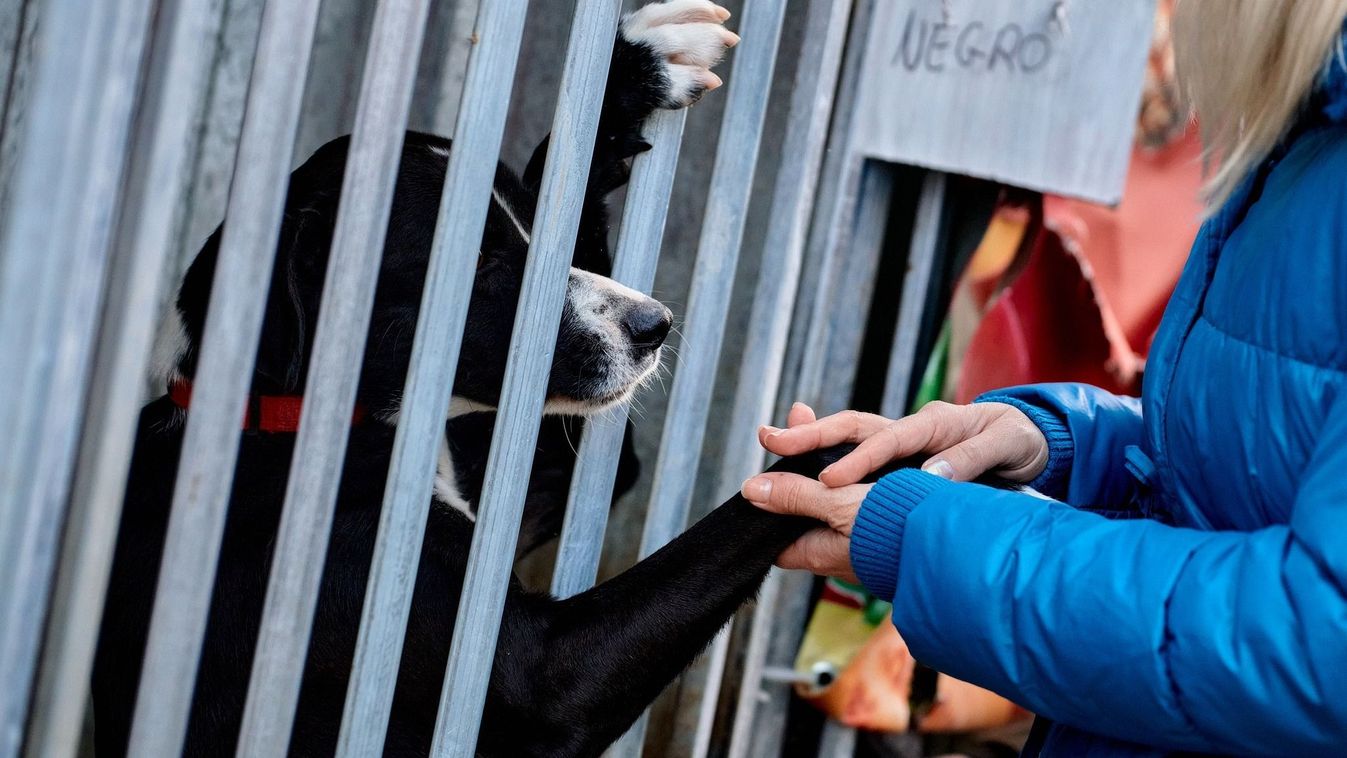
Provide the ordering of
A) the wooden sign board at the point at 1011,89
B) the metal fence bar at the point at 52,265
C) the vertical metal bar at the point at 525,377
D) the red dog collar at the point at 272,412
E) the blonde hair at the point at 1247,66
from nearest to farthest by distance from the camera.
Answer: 1. the metal fence bar at the point at 52,265
2. the blonde hair at the point at 1247,66
3. the vertical metal bar at the point at 525,377
4. the red dog collar at the point at 272,412
5. the wooden sign board at the point at 1011,89

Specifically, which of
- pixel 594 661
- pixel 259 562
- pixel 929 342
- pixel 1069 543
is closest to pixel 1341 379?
pixel 1069 543

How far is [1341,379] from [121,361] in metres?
0.85

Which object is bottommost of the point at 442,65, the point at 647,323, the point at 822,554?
the point at 822,554

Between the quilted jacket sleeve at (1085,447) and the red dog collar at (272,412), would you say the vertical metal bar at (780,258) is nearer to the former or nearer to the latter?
the quilted jacket sleeve at (1085,447)

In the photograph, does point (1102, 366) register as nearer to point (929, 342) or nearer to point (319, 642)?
point (929, 342)

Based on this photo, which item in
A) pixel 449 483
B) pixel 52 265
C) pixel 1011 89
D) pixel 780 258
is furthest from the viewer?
pixel 1011 89

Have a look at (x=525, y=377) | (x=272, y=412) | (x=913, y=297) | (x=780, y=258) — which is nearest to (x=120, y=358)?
(x=525, y=377)

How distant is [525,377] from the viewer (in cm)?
116

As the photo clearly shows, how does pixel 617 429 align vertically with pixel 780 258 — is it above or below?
below

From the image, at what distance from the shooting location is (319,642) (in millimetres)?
1435

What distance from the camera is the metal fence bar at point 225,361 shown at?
0.86 meters

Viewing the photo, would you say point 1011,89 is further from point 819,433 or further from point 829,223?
point 819,433

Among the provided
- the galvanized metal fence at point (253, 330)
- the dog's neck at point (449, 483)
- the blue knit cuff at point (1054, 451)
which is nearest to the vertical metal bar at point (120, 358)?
the galvanized metal fence at point (253, 330)

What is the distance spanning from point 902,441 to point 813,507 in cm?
13
